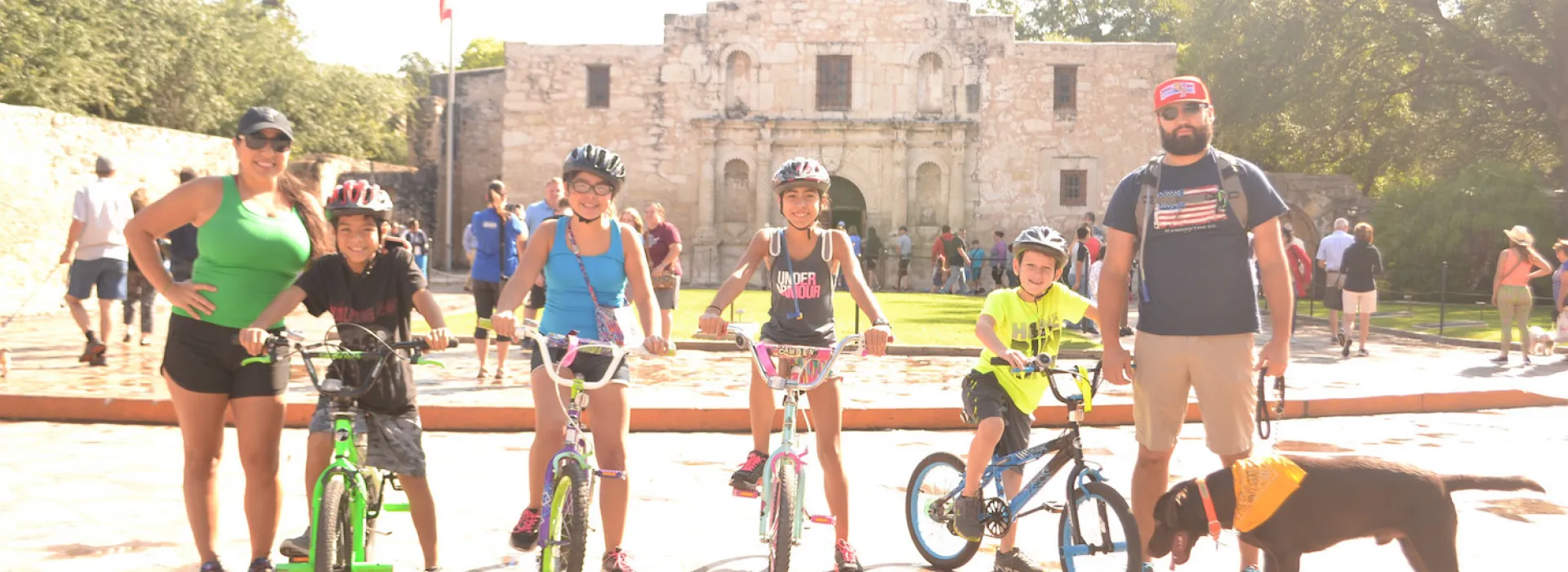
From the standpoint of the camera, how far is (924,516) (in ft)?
17.1

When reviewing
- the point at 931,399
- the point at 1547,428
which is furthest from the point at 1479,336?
the point at 931,399

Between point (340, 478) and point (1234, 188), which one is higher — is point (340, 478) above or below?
below

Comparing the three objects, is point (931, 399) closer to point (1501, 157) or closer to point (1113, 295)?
point (1113, 295)

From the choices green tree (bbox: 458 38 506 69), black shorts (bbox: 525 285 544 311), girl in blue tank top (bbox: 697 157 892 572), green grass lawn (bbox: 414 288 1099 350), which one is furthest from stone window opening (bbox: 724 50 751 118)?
green tree (bbox: 458 38 506 69)

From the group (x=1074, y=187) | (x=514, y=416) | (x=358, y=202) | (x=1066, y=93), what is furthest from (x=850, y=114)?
(x=358, y=202)

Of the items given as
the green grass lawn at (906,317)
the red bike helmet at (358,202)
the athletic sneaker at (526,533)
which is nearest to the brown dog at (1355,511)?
the athletic sneaker at (526,533)

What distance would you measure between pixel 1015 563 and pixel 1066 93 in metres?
28.6

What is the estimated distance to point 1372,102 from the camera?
30.4 metres

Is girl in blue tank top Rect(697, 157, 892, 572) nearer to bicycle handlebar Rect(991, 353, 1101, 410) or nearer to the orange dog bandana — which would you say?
bicycle handlebar Rect(991, 353, 1101, 410)

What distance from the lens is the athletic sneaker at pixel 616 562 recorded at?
4445 millimetres

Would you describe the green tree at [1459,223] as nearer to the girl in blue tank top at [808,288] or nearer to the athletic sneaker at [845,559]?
the girl in blue tank top at [808,288]

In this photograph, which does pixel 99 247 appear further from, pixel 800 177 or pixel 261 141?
pixel 800 177

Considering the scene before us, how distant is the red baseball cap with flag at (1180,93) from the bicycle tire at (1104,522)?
1.23 m

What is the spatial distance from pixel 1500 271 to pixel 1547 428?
541 cm
